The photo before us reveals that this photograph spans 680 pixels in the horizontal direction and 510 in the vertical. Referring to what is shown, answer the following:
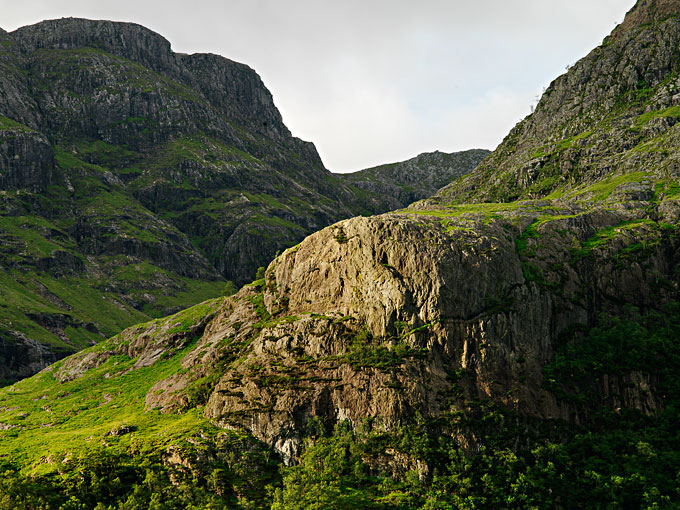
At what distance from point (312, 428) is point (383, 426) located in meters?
15.4

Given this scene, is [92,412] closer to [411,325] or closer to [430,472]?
[411,325]

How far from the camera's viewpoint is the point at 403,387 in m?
101

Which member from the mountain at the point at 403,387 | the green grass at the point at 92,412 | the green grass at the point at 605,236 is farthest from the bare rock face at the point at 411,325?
the green grass at the point at 92,412

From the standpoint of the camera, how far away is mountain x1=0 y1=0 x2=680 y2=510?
296ft

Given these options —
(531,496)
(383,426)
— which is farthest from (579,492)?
(383,426)

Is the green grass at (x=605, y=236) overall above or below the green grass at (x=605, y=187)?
below

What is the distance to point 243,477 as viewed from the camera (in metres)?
91.9

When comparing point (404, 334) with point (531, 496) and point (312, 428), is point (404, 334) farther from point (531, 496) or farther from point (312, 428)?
point (531, 496)

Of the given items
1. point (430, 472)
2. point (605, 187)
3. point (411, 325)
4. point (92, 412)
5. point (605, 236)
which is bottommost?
point (430, 472)

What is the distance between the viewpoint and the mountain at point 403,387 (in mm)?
90250

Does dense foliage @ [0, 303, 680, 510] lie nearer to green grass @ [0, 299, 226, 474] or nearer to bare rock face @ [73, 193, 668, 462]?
bare rock face @ [73, 193, 668, 462]

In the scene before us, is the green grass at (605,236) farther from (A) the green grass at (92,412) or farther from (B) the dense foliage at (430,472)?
(A) the green grass at (92,412)

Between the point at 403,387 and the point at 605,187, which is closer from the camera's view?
the point at 403,387

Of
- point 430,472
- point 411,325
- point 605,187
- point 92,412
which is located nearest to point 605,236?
point 605,187
